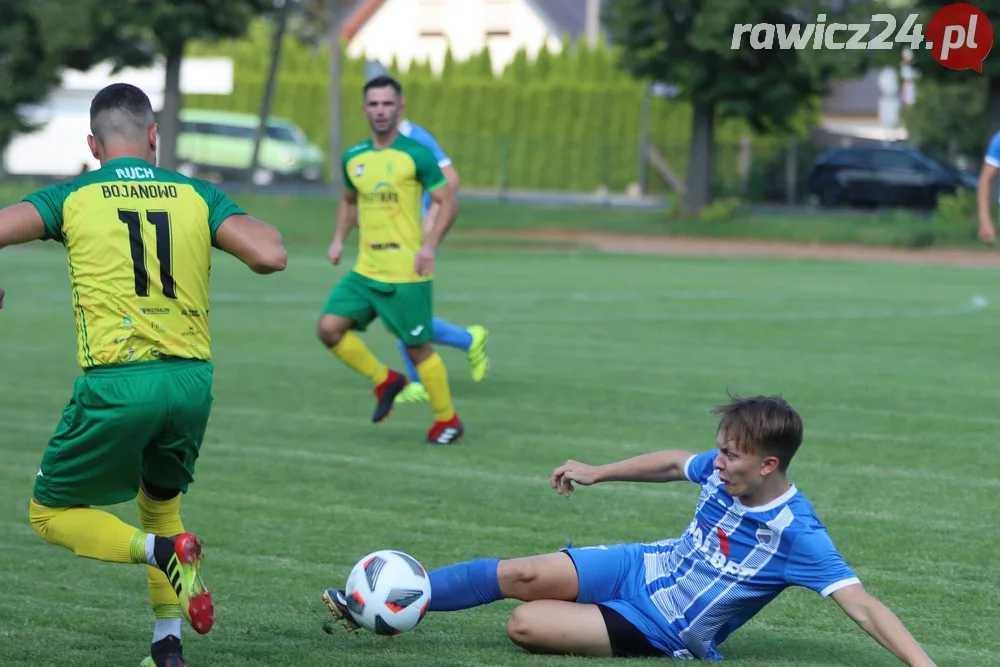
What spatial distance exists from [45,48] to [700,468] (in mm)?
34632

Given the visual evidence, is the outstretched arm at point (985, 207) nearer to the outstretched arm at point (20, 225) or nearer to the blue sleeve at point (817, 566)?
the blue sleeve at point (817, 566)

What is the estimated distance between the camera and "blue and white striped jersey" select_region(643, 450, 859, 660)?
16.1ft

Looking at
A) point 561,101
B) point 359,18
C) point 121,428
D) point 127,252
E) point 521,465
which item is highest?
point 359,18

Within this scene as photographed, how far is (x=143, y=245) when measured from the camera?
16.2 ft

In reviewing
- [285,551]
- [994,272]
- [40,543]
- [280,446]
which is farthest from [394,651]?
[994,272]

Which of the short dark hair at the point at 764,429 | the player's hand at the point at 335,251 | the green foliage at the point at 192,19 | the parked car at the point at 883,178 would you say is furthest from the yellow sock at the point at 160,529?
the parked car at the point at 883,178

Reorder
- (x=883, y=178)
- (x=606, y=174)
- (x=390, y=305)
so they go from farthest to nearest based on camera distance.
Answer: (x=606, y=174)
(x=883, y=178)
(x=390, y=305)

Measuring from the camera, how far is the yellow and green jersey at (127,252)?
4.91m

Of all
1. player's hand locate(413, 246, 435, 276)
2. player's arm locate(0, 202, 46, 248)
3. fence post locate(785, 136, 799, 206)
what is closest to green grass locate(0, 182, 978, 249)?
fence post locate(785, 136, 799, 206)

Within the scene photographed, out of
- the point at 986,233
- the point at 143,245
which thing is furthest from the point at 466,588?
the point at 986,233

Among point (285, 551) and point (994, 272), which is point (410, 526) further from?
point (994, 272)

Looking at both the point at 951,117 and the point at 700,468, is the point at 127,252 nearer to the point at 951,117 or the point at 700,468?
the point at 700,468

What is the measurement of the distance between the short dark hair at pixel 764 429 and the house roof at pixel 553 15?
2338 inches

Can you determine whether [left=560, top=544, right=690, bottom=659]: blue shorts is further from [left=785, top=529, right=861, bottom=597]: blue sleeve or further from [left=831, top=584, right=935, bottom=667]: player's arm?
[left=831, top=584, right=935, bottom=667]: player's arm
